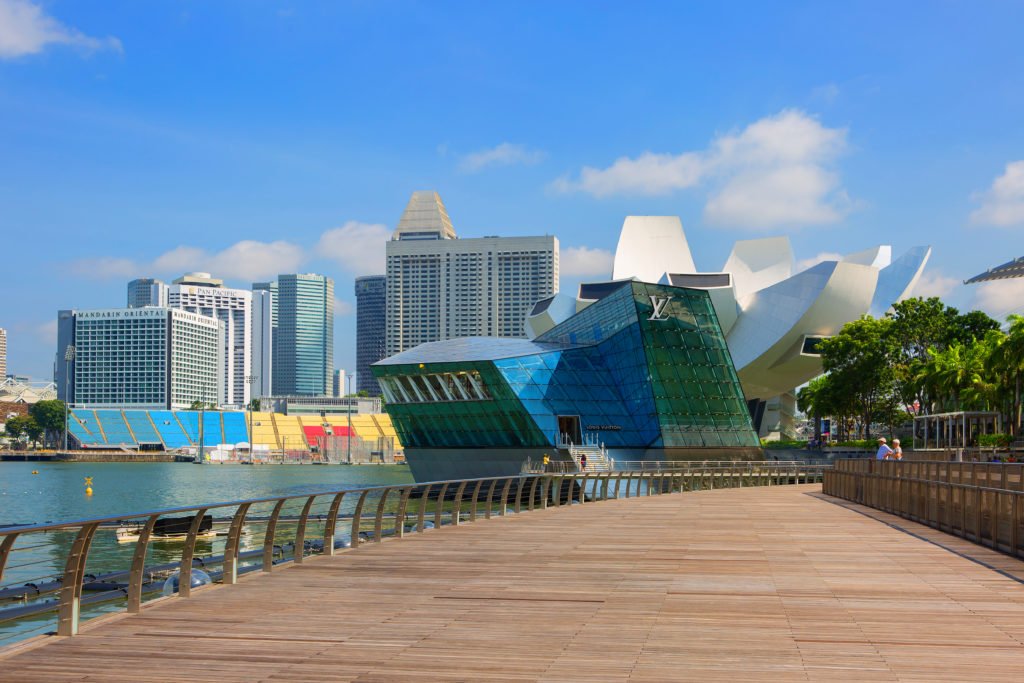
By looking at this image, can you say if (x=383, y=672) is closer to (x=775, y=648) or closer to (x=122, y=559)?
(x=775, y=648)

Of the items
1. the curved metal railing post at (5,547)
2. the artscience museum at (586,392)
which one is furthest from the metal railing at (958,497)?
the artscience museum at (586,392)

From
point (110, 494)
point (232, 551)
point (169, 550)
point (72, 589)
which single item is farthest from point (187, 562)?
point (110, 494)

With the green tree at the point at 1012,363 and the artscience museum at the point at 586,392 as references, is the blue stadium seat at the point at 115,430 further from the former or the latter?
the green tree at the point at 1012,363

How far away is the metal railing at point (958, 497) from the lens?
1594 centimetres

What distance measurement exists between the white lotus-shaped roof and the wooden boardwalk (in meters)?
88.8

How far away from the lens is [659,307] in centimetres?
7281

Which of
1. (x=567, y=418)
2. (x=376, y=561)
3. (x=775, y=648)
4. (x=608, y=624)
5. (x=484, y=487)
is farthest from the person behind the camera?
(x=567, y=418)

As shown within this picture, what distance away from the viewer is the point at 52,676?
298 inches

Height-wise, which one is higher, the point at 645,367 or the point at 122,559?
the point at 645,367

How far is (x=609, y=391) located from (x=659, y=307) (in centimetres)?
717

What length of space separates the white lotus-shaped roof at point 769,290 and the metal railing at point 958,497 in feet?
247

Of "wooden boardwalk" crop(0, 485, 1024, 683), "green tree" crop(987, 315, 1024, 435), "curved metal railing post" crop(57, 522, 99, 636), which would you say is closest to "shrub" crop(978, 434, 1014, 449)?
"green tree" crop(987, 315, 1024, 435)

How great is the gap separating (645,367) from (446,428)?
15.2 m

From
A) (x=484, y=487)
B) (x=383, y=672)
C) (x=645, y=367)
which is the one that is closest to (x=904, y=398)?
(x=645, y=367)
